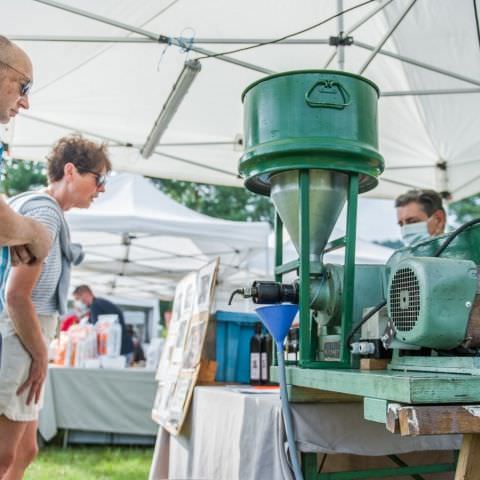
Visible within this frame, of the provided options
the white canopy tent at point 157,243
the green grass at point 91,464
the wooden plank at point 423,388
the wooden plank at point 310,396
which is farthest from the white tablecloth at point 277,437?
the white canopy tent at point 157,243

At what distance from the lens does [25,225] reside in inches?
54.2

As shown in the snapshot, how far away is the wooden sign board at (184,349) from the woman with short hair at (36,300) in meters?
0.62

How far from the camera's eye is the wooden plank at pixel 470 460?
1.00m

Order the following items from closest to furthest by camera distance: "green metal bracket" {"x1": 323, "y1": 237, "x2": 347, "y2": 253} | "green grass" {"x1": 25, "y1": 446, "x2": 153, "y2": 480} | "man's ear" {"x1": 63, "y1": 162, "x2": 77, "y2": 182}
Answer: "green metal bracket" {"x1": 323, "y1": 237, "x2": 347, "y2": 253} < "man's ear" {"x1": 63, "y1": 162, "x2": 77, "y2": 182} < "green grass" {"x1": 25, "y1": 446, "x2": 153, "y2": 480}

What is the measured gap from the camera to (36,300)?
1.98 meters

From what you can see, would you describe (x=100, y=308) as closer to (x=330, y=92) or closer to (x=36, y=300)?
(x=36, y=300)

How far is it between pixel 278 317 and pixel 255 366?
3.40 feet

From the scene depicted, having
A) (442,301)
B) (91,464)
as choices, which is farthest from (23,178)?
(442,301)

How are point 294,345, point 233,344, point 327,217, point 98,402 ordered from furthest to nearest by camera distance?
point 98,402 < point 233,344 < point 294,345 < point 327,217

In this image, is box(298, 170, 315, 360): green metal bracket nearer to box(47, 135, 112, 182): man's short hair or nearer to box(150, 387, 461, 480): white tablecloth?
box(150, 387, 461, 480): white tablecloth

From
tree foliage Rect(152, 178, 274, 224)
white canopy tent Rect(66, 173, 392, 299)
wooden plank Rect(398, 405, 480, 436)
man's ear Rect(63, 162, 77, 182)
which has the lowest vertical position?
wooden plank Rect(398, 405, 480, 436)

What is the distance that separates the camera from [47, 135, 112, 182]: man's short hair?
219cm

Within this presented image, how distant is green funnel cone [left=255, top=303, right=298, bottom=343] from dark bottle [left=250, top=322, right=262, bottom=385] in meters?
1.00

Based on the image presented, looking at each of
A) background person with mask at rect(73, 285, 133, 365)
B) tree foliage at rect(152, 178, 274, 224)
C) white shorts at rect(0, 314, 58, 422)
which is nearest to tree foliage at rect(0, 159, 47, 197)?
tree foliage at rect(152, 178, 274, 224)
